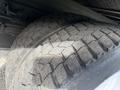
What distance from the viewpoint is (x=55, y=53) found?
1018mm

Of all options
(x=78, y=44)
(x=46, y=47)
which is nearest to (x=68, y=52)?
(x=78, y=44)

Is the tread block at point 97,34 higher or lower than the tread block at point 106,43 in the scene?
higher

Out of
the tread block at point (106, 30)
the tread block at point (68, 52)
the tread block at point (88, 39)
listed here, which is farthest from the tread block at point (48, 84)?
the tread block at point (106, 30)

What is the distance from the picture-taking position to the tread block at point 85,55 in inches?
35.7

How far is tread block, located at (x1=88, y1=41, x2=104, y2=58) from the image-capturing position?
92 centimetres

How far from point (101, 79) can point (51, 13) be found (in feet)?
2.01

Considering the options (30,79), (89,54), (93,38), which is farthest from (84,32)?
(30,79)

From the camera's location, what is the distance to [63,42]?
42.1 inches

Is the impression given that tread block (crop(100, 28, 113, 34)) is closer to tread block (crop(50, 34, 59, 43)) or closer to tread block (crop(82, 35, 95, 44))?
tread block (crop(82, 35, 95, 44))

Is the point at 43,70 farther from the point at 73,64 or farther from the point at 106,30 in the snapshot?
the point at 106,30

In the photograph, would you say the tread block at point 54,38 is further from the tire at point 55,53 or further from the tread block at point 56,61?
the tread block at point 56,61

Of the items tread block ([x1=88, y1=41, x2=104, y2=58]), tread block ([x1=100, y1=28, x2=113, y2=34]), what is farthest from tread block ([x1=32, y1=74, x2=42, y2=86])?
tread block ([x1=100, y1=28, x2=113, y2=34])

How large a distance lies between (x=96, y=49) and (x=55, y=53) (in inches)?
6.6

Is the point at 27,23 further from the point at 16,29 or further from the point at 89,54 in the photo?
the point at 89,54
